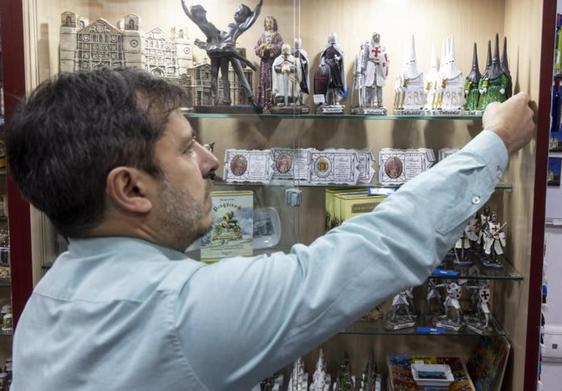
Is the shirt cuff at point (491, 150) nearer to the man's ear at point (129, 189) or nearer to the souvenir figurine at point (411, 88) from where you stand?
the man's ear at point (129, 189)

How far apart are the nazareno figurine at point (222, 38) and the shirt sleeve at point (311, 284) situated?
57.8 inches

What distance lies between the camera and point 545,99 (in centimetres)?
197

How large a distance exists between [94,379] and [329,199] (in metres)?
1.74

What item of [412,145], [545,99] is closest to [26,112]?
[545,99]

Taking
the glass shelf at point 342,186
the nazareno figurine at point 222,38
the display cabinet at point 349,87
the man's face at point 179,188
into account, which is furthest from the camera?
the glass shelf at point 342,186

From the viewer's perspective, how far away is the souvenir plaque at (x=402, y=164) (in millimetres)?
2391

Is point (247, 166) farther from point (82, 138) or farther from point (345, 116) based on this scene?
point (82, 138)

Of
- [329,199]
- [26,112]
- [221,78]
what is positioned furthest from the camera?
[329,199]

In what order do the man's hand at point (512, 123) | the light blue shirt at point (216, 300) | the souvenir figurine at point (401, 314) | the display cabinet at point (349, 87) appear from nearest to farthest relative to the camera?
1. the light blue shirt at point (216, 300)
2. the man's hand at point (512, 123)
3. the display cabinet at point (349, 87)
4. the souvenir figurine at point (401, 314)

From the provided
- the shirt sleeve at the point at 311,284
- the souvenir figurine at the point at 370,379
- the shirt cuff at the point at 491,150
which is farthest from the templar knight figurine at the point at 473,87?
the shirt sleeve at the point at 311,284

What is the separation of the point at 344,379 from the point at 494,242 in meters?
0.84

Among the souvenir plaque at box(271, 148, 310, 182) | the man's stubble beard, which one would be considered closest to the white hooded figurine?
the souvenir plaque at box(271, 148, 310, 182)

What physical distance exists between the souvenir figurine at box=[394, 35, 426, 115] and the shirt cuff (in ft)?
4.46

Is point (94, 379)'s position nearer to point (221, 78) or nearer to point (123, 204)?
point (123, 204)
